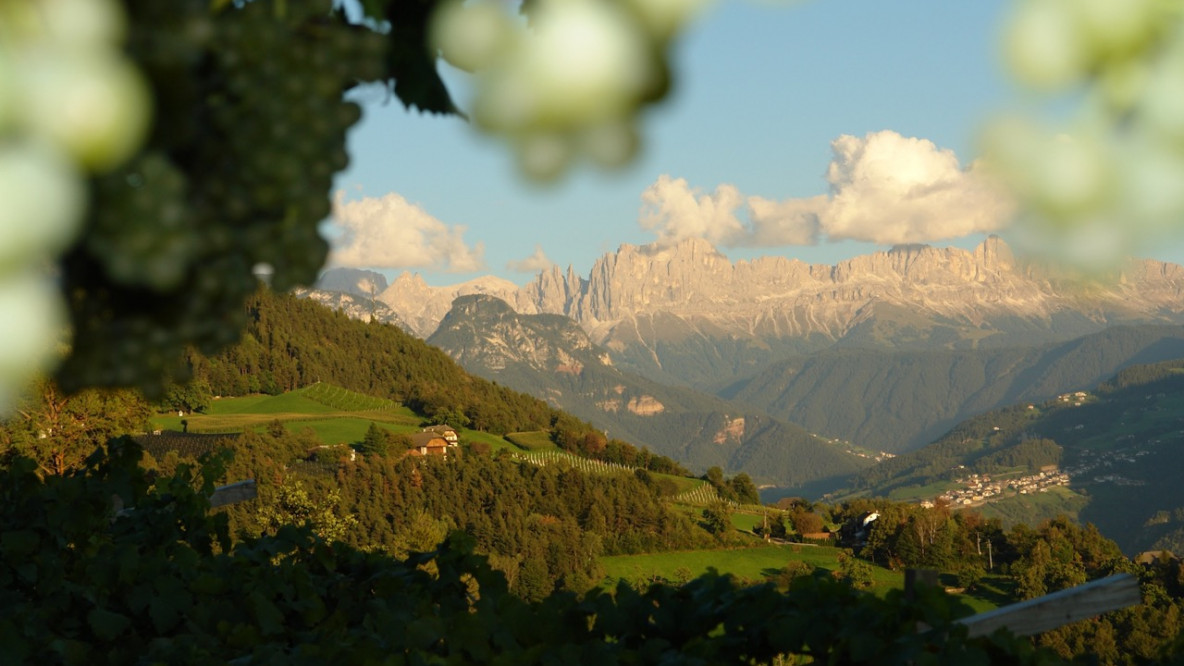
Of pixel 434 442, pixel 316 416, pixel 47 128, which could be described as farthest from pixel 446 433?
pixel 47 128

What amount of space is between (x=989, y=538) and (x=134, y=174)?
129m

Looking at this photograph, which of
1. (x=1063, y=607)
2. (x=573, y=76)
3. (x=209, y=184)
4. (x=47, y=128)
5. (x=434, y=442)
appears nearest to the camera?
(x=47, y=128)

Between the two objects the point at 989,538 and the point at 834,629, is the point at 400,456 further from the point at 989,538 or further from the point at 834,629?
the point at 834,629

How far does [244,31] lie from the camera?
4.33 feet

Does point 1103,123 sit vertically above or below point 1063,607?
above

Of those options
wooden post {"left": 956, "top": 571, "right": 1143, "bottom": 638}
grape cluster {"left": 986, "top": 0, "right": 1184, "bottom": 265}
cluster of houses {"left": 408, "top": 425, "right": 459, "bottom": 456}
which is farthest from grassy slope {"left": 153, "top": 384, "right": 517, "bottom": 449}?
grape cluster {"left": 986, "top": 0, "right": 1184, "bottom": 265}

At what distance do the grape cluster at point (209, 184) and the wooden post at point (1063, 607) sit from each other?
4990 mm

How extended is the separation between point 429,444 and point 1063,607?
12736 cm

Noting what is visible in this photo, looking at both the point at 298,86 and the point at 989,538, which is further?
the point at 989,538

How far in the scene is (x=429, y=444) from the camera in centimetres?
12975

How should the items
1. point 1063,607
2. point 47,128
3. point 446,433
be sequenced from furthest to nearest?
point 446,433, point 1063,607, point 47,128

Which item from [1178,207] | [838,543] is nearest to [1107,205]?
[1178,207]

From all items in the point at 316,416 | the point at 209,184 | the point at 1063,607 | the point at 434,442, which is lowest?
the point at 1063,607

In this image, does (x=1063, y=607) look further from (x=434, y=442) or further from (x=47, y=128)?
(x=434, y=442)
